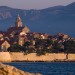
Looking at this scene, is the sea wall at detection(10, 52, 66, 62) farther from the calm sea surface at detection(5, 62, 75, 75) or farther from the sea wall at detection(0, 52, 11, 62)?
the calm sea surface at detection(5, 62, 75, 75)

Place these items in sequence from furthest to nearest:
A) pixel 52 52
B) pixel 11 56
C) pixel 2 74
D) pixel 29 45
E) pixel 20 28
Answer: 1. pixel 20 28
2. pixel 29 45
3. pixel 52 52
4. pixel 11 56
5. pixel 2 74

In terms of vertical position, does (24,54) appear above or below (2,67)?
below

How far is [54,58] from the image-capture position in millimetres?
82250

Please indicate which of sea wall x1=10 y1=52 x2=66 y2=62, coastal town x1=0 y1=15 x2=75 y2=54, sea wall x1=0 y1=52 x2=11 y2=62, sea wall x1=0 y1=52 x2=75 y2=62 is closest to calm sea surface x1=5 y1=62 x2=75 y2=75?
sea wall x1=0 y1=52 x2=11 y2=62

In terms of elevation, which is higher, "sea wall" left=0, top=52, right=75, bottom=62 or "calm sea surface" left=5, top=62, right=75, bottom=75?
"calm sea surface" left=5, top=62, right=75, bottom=75

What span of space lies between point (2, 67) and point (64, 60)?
7101cm

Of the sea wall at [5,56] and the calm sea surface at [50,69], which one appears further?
the sea wall at [5,56]

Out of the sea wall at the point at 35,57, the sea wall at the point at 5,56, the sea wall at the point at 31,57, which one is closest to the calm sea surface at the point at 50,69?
the sea wall at the point at 5,56

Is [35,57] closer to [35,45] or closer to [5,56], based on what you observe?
[5,56]

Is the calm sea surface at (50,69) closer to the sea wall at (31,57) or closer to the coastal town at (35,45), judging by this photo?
the sea wall at (31,57)

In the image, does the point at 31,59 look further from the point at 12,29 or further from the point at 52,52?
the point at 12,29

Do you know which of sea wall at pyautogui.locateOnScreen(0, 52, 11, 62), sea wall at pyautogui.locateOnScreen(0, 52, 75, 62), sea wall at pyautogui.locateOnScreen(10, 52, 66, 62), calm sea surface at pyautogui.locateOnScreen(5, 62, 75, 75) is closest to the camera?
calm sea surface at pyautogui.locateOnScreen(5, 62, 75, 75)

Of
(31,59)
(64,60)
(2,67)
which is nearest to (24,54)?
(31,59)

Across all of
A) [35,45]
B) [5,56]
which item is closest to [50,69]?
[5,56]
